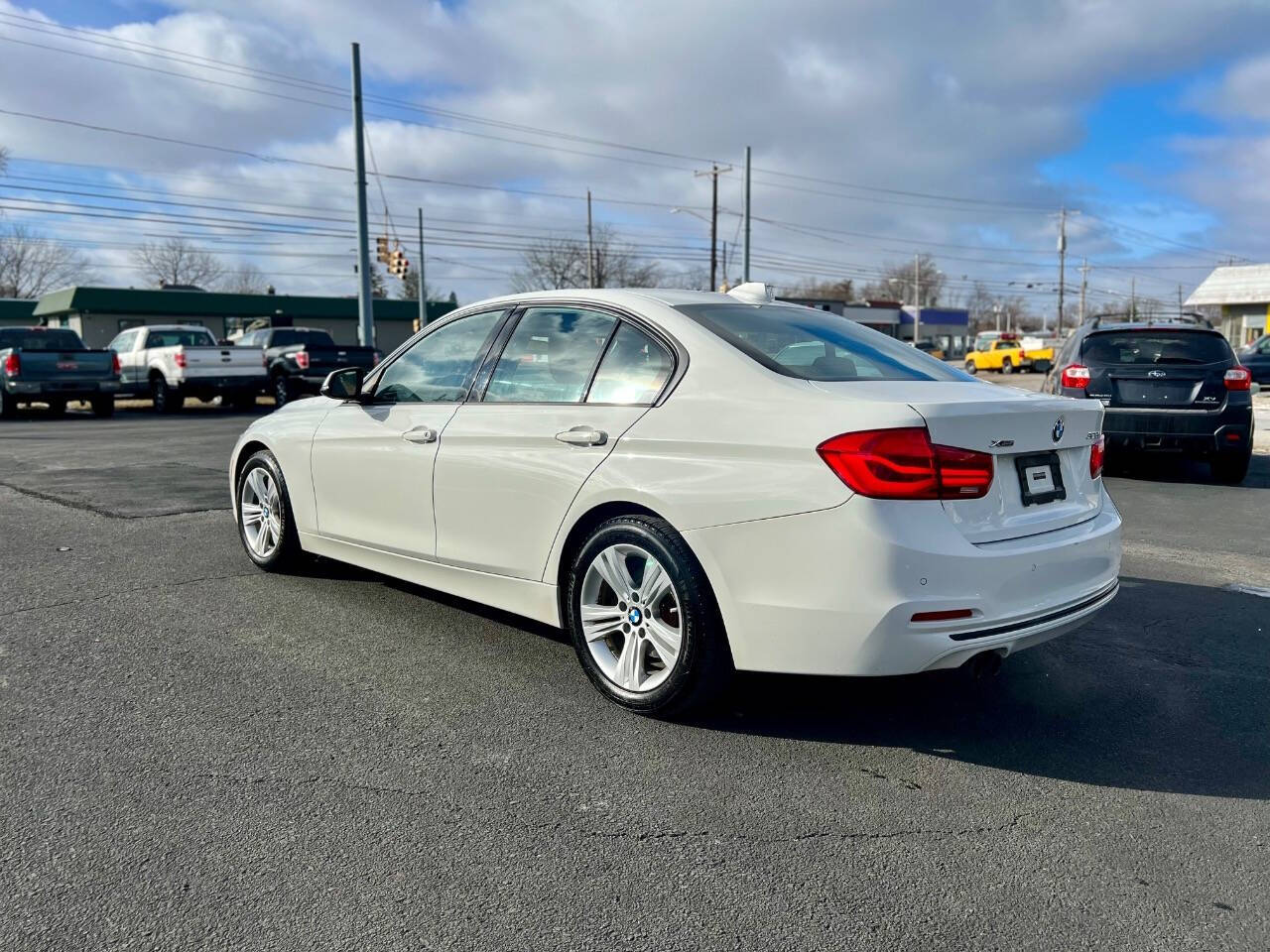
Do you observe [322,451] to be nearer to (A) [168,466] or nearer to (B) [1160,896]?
(B) [1160,896]

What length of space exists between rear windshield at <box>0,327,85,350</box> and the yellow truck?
41880 millimetres

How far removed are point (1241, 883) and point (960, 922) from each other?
819 mm

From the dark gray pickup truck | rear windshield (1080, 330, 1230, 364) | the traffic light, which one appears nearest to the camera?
rear windshield (1080, 330, 1230, 364)

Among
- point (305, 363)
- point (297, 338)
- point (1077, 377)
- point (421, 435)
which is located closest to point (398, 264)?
point (297, 338)

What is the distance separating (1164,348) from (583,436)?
8064mm

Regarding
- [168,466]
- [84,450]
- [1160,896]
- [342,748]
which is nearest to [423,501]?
[342,748]

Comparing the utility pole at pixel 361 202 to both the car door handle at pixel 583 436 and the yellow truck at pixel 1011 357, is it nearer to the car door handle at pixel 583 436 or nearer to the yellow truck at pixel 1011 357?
the car door handle at pixel 583 436

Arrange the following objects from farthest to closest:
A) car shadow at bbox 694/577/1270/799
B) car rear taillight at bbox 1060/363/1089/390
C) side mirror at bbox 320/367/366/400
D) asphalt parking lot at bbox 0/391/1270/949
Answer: car rear taillight at bbox 1060/363/1089/390 → side mirror at bbox 320/367/366/400 → car shadow at bbox 694/577/1270/799 → asphalt parking lot at bbox 0/391/1270/949

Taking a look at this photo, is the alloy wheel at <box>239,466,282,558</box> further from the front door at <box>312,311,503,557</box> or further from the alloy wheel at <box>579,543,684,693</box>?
the alloy wheel at <box>579,543,684,693</box>

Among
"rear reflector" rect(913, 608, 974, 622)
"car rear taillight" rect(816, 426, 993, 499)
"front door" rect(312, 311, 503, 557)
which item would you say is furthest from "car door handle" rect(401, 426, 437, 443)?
"rear reflector" rect(913, 608, 974, 622)

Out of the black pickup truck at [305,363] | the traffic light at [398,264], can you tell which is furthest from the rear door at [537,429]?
the traffic light at [398,264]

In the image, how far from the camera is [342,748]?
3.43 metres

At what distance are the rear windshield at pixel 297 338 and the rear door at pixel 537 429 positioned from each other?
21110mm

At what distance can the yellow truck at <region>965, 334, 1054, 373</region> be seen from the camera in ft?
171
